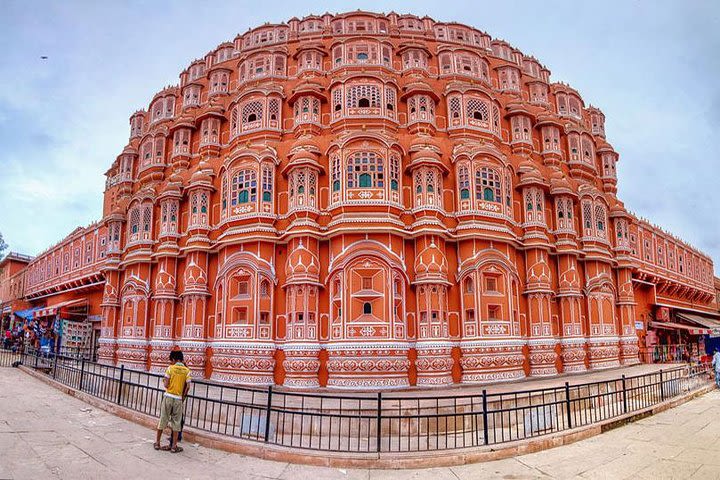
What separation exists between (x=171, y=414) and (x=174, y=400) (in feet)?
0.83

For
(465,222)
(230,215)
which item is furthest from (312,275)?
(465,222)

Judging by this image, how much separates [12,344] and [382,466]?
31845mm

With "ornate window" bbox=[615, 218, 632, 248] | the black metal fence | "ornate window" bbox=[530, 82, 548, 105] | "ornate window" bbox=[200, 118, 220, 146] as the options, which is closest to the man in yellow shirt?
the black metal fence

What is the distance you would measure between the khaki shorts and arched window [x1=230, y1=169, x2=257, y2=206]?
12346 millimetres

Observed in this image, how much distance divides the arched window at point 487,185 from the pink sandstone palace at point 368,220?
0.07 m

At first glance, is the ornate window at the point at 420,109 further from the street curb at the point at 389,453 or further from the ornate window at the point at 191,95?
the street curb at the point at 389,453

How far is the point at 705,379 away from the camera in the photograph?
1956 cm

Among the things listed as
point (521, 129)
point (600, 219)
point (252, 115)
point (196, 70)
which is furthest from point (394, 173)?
point (196, 70)

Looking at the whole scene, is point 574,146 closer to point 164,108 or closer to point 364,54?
point 364,54

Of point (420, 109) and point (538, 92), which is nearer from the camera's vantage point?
point (420, 109)

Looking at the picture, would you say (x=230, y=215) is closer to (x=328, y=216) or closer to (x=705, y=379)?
(x=328, y=216)

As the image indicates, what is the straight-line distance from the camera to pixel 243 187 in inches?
821

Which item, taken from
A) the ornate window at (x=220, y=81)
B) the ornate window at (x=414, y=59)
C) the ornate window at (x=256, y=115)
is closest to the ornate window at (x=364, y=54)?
the ornate window at (x=414, y=59)

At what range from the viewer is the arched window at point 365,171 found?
19391 mm
